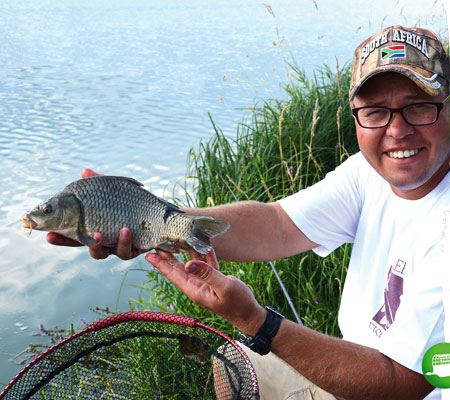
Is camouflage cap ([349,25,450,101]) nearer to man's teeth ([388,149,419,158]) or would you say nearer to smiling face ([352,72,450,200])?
smiling face ([352,72,450,200])

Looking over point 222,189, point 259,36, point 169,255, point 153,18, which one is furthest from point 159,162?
point 153,18

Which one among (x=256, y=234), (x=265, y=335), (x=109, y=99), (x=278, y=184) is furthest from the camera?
(x=109, y=99)

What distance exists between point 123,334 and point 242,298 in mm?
515

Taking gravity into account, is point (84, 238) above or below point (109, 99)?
below

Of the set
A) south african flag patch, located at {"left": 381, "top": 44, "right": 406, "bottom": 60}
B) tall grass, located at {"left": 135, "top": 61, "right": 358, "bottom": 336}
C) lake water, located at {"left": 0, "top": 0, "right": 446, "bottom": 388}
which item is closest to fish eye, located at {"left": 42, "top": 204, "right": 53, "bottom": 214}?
south african flag patch, located at {"left": 381, "top": 44, "right": 406, "bottom": 60}

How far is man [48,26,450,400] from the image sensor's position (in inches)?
60.0

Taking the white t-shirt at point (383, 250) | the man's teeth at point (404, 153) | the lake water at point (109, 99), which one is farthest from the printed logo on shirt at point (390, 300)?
the lake water at point (109, 99)

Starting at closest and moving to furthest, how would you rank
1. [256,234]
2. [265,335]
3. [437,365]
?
[437,365]
[265,335]
[256,234]

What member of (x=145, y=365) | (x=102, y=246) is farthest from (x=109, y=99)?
(x=102, y=246)

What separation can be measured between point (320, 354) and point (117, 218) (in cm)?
71

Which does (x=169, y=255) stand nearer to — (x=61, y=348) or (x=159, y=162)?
(x=61, y=348)

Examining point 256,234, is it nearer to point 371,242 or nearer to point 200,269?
point 371,242

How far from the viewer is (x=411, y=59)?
1.74m

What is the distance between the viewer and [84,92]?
923cm
